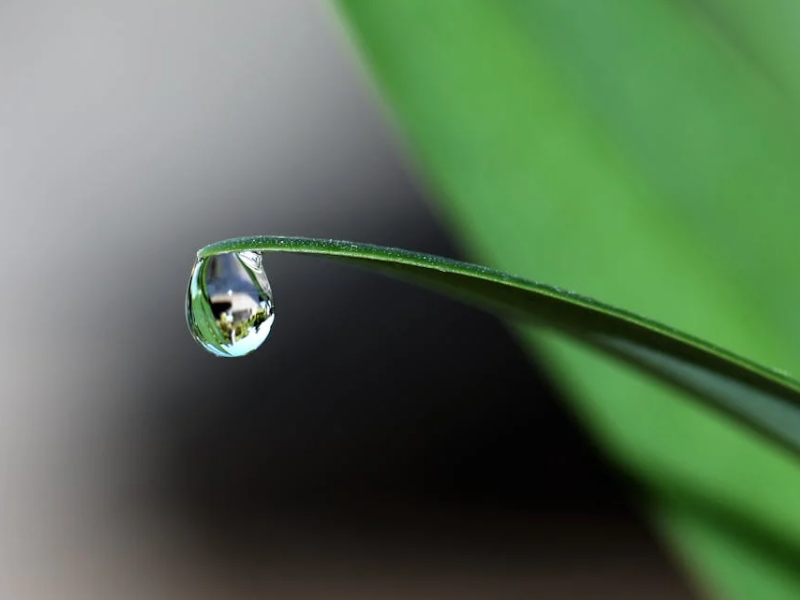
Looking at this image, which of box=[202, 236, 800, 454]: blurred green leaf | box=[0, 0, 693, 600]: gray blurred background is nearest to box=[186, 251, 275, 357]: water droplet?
box=[202, 236, 800, 454]: blurred green leaf

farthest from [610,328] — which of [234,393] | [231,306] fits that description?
[234,393]

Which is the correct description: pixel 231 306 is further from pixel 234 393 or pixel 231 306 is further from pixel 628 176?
pixel 234 393

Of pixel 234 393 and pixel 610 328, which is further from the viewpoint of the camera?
pixel 234 393

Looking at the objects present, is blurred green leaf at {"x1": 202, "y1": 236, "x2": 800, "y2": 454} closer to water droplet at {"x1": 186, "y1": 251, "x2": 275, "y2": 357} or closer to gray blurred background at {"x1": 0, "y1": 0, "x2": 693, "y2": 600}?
water droplet at {"x1": 186, "y1": 251, "x2": 275, "y2": 357}

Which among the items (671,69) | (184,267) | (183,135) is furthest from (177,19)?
(671,69)

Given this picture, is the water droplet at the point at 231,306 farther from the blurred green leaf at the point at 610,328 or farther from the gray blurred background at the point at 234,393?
the gray blurred background at the point at 234,393

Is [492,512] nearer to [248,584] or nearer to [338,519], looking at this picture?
[338,519]
